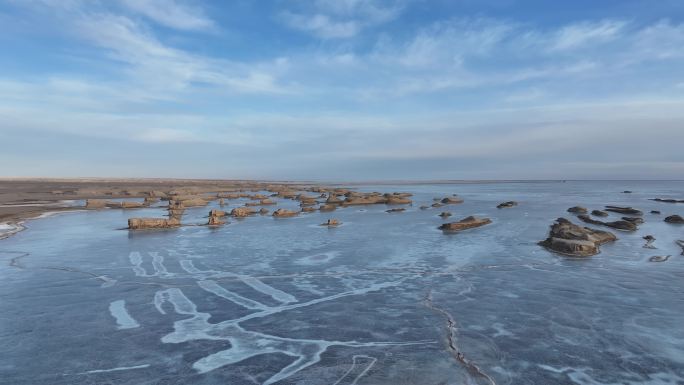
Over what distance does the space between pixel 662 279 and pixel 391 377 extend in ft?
37.6

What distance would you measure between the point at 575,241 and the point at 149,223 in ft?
74.7

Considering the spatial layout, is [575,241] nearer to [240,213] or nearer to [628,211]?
[240,213]

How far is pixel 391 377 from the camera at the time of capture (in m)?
6.60

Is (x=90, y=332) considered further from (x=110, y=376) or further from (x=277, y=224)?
(x=277, y=224)

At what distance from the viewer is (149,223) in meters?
25.3

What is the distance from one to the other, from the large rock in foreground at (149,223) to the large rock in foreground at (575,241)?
831 inches

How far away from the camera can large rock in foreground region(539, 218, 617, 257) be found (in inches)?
690

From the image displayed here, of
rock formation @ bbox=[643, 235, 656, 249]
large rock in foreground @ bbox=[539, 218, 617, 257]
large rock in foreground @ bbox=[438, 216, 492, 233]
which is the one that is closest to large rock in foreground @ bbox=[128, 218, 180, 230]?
large rock in foreground @ bbox=[438, 216, 492, 233]

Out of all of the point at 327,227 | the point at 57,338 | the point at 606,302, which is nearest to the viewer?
the point at 57,338

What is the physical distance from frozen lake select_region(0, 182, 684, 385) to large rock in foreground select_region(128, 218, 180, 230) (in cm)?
555

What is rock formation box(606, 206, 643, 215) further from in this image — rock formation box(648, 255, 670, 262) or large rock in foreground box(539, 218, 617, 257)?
rock formation box(648, 255, 670, 262)

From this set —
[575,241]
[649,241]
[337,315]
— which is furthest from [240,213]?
[649,241]

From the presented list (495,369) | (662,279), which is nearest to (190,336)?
(495,369)

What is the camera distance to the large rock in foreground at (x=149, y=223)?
2483cm
